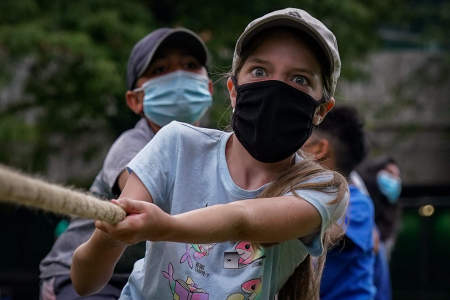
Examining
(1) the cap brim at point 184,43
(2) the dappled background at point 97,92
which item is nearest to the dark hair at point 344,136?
(1) the cap brim at point 184,43

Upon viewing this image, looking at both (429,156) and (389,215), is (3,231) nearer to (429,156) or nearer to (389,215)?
(389,215)

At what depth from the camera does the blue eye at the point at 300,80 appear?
9.54ft

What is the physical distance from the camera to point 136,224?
7.50 feet

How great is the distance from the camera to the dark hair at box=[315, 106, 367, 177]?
18.3 ft

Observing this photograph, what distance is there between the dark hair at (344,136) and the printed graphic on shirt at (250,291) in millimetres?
2697

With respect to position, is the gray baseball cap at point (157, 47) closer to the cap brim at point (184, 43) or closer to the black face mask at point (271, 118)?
the cap brim at point (184, 43)

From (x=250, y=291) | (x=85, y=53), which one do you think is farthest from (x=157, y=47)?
(x=85, y=53)

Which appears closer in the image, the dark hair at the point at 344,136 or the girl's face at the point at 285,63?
the girl's face at the point at 285,63

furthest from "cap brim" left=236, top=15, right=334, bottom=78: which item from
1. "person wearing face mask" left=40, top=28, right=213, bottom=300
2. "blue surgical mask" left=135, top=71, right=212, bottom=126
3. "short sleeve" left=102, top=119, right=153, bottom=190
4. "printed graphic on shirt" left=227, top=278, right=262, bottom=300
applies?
"blue surgical mask" left=135, top=71, right=212, bottom=126

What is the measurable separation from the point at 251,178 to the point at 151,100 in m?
1.65

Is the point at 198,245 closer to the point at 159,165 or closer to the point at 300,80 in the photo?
the point at 159,165

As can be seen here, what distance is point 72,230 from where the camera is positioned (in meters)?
4.16

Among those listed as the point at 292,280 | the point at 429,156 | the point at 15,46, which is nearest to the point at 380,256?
the point at 292,280

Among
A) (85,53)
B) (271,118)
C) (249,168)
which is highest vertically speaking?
(85,53)
